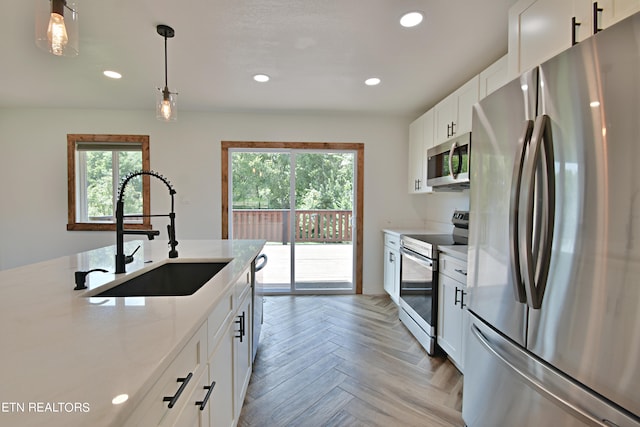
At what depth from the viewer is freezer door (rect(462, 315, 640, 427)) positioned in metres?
0.90

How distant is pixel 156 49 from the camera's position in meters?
2.31

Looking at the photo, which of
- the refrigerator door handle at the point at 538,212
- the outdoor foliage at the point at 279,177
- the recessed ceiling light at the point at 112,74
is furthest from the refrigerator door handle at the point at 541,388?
the recessed ceiling light at the point at 112,74

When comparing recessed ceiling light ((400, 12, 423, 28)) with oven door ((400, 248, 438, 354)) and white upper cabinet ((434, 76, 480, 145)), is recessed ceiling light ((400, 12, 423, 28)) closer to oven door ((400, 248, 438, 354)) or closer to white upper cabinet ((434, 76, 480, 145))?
white upper cabinet ((434, 76, 480, 145))

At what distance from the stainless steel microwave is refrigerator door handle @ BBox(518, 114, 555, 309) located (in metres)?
1.42

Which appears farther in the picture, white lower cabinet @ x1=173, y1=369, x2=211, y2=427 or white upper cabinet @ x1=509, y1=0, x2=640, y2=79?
white upper cabinet @ x1=509, y1=0, x2=640, y2=79

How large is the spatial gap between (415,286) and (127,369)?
2588 mm

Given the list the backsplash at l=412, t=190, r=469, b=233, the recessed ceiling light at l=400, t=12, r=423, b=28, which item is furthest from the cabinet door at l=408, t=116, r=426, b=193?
the recessed ceiling light at l=400, t=12, r=423, b=28

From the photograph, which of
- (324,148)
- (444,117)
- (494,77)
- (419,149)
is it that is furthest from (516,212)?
(324,148)

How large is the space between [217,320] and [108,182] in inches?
152

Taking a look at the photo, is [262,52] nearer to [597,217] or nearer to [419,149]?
[419,149]

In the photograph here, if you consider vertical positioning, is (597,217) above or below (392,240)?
above

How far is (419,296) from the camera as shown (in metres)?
2.71

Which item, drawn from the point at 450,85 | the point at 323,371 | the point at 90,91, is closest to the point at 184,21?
the point at 90,91

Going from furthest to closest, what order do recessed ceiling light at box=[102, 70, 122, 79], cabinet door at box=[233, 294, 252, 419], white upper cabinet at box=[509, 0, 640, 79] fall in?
recessed ceiling light at box=[102, 70, 122, 79]
cabinet door at box=[233, 294, 252, 419]
white upper cabinet at box=[509, 0, 640, 79]
